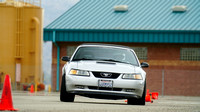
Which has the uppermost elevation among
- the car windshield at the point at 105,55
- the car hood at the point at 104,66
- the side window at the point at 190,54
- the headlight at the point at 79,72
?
the side window at the point at 190,54

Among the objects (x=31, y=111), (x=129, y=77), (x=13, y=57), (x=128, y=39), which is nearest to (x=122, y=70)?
(x=129, y=77)

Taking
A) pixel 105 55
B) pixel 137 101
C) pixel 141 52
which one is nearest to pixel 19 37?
pixel 141 52

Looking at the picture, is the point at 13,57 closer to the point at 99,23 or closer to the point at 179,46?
the point at 99,23

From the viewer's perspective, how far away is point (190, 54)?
1318 inches

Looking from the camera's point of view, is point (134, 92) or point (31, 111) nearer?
point (31, 111)

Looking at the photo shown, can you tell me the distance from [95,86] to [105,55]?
154 cm

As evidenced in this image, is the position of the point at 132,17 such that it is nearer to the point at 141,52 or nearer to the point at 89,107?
the point at 141,52

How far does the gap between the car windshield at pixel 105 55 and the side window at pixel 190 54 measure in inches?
763

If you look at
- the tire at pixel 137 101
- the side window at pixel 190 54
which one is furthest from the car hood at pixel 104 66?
the side window at pixel 190 54

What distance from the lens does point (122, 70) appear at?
1313 cm

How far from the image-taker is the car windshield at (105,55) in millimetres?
14062

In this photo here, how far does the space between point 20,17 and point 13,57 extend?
3.55 meters

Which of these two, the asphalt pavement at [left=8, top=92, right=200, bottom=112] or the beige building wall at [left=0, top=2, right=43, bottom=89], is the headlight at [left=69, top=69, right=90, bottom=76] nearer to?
the asphalt pavement at [left=8, top=92, right=200, bottom=112]

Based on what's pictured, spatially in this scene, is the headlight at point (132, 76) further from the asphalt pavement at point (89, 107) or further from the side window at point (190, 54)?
the side window at point (190, 54)
